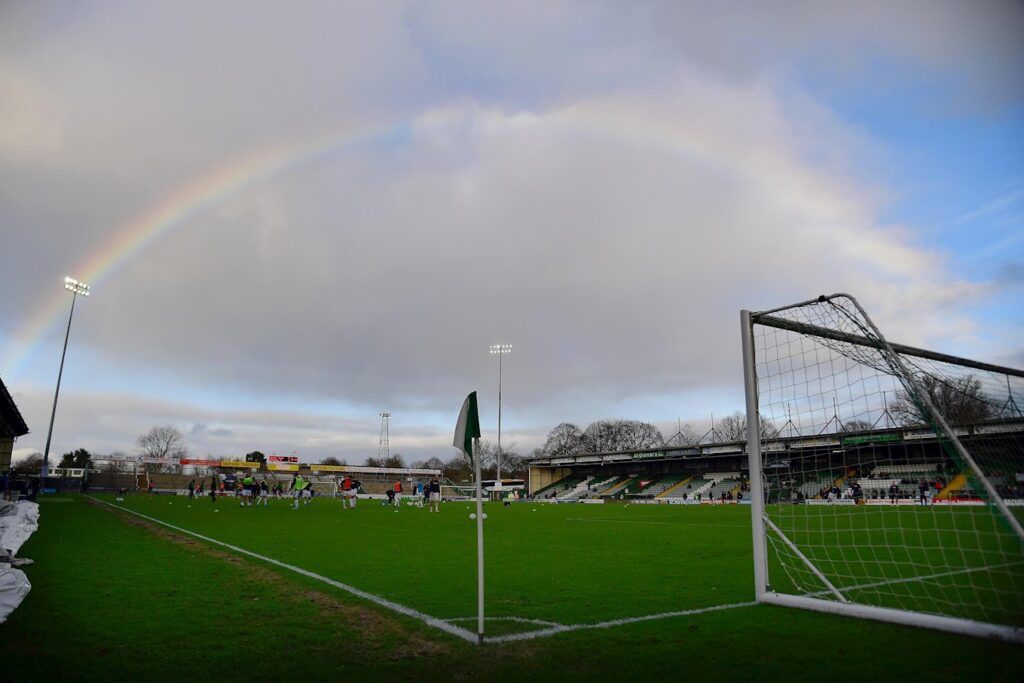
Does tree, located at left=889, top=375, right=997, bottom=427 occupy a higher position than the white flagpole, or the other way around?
tree, located at left=889, top=375, right=997, bottom=427

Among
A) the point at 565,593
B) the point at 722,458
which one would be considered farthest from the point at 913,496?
the point at 722,458

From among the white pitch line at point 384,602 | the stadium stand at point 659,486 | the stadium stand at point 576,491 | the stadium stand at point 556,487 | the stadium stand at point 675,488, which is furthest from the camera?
the stadium stand at point 556,487

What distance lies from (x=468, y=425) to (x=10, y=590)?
6073mm

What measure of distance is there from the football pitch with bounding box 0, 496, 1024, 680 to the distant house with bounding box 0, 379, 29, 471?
14286 millimetres

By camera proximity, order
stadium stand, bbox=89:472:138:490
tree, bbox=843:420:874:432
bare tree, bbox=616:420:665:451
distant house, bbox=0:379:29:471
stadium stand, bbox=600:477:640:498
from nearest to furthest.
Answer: tree, bbox=843:420:874:432 < distant house, bbox=0:379:29:471 < stadium stand, bbox=600:477:640:498 < stadium stand, bbox=89:472:138:490 < bare tree, bbox=616:420:665:451

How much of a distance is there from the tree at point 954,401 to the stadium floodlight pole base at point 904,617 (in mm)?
3062

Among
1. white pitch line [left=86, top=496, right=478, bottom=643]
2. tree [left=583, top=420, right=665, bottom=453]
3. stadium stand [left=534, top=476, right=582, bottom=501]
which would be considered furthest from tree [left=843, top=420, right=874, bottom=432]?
tree [left=583, top=420, right=665, bottom=453]

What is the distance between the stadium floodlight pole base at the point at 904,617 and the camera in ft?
18.9

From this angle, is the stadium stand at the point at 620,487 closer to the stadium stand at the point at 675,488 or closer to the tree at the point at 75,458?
the stadium stand at the point at 675,488

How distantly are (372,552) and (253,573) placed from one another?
342 cm

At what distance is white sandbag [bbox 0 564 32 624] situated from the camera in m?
6.95

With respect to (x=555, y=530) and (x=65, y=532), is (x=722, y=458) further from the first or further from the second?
(x=65, y=532)

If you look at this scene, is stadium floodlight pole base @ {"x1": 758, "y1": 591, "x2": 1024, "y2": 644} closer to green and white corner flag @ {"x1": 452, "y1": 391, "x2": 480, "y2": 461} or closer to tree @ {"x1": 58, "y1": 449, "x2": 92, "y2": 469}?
green and white corner flag @ {"x1": 452, "y1": 391, "x2": 480, "y2": 461}

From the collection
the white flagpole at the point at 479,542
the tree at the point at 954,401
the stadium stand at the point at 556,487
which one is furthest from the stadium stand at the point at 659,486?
the white flagpole at the point at 479,542
